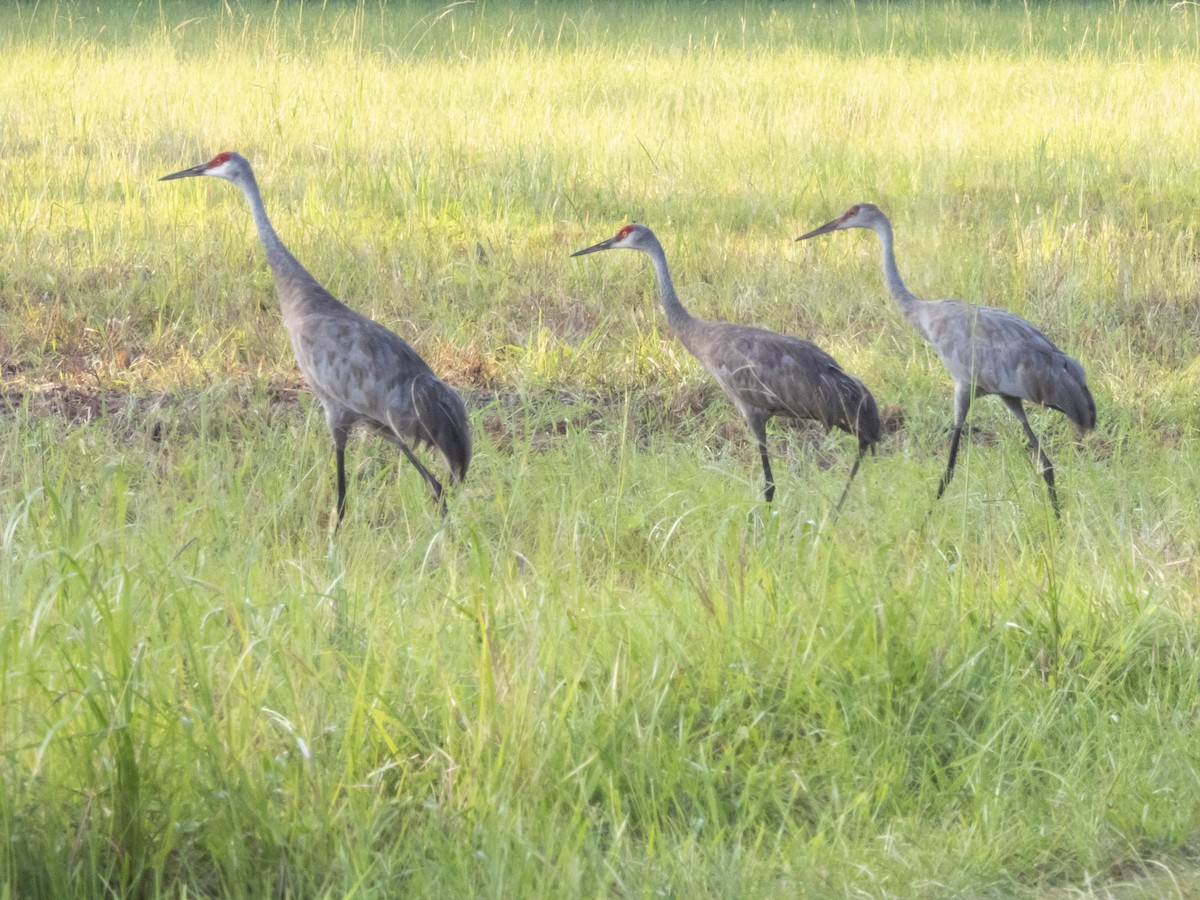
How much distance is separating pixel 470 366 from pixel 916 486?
208 cm

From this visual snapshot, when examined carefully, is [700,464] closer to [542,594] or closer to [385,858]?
[542,594]

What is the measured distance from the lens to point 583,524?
12.9 feet

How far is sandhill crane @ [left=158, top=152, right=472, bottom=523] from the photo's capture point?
4.60 meters

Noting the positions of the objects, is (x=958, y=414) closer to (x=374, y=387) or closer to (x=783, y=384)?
(x=783, y=384)

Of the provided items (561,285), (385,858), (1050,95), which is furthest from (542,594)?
(1050,95)

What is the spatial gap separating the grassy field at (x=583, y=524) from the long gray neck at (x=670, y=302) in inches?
13.0

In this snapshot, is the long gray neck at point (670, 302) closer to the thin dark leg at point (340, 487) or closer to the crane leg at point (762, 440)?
the crane leg at point (762, 440)

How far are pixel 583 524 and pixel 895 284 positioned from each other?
7.06 ft

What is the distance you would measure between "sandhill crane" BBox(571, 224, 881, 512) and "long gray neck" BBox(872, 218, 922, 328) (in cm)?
57

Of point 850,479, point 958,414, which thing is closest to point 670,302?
point 958,414

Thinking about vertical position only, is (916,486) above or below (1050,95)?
below

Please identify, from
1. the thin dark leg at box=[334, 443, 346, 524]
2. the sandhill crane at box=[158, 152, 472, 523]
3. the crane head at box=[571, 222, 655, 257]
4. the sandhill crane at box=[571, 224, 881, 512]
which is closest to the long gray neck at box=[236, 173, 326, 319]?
the sandhill crane at box=[158, 152, 472, 523]

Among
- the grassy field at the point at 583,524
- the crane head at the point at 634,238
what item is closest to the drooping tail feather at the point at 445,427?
the grassy field at the point at 583,524

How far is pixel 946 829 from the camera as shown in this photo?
262 centimetres
